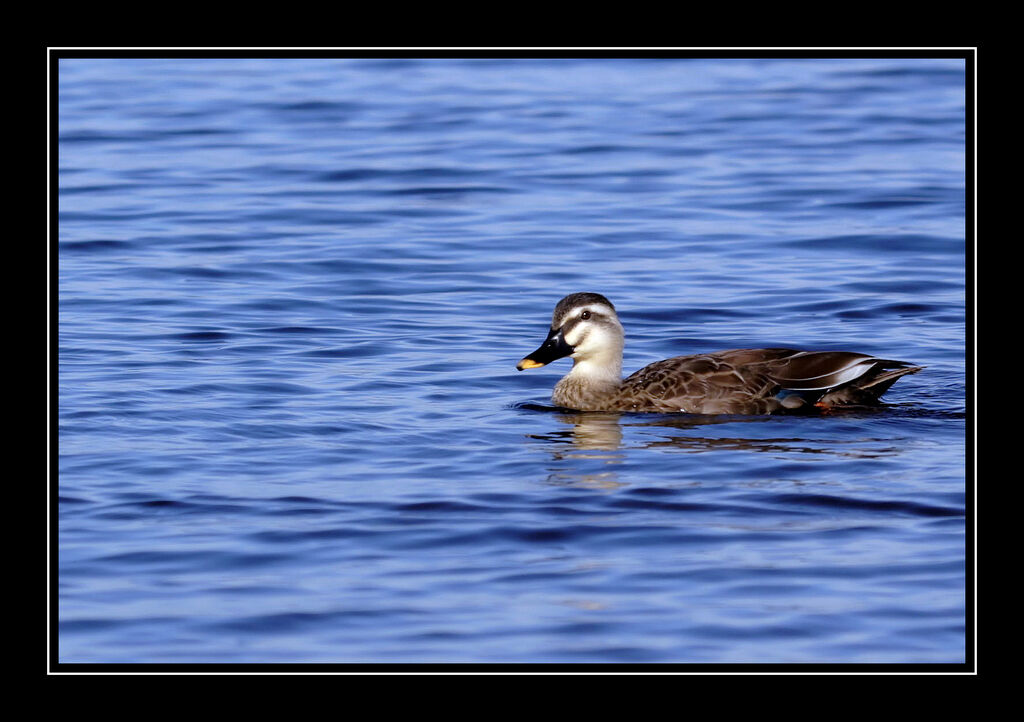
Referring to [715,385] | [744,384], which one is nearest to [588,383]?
[715,385]

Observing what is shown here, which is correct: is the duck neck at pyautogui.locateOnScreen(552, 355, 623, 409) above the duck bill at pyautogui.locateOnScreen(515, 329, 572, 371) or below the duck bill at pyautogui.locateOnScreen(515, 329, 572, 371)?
below

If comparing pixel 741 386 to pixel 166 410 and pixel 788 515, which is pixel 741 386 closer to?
pixel 788 515

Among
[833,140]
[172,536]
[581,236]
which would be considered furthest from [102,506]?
[833,140]

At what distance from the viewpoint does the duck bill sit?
11.1 meters

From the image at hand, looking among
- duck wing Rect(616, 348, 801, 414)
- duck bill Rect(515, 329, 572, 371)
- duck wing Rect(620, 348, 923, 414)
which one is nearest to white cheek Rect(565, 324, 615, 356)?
duck bill Rect(515, 329, 572, 371)

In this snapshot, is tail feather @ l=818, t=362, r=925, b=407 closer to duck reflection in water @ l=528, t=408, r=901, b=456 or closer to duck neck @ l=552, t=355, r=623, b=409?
duck reflection in water @ l=528, t=408, r=901, b=456

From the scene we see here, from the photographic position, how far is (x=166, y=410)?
35.1 feet

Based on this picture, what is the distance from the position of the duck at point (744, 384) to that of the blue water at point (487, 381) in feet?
0.57

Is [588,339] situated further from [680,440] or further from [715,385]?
[680,440]

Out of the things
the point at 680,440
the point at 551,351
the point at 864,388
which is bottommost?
the point at 680,440

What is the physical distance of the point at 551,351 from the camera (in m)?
11.2

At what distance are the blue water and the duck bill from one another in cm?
32

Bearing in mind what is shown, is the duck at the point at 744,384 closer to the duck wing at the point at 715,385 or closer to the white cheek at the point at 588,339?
the duck wing at the point at 715,385

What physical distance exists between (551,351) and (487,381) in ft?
2.24
